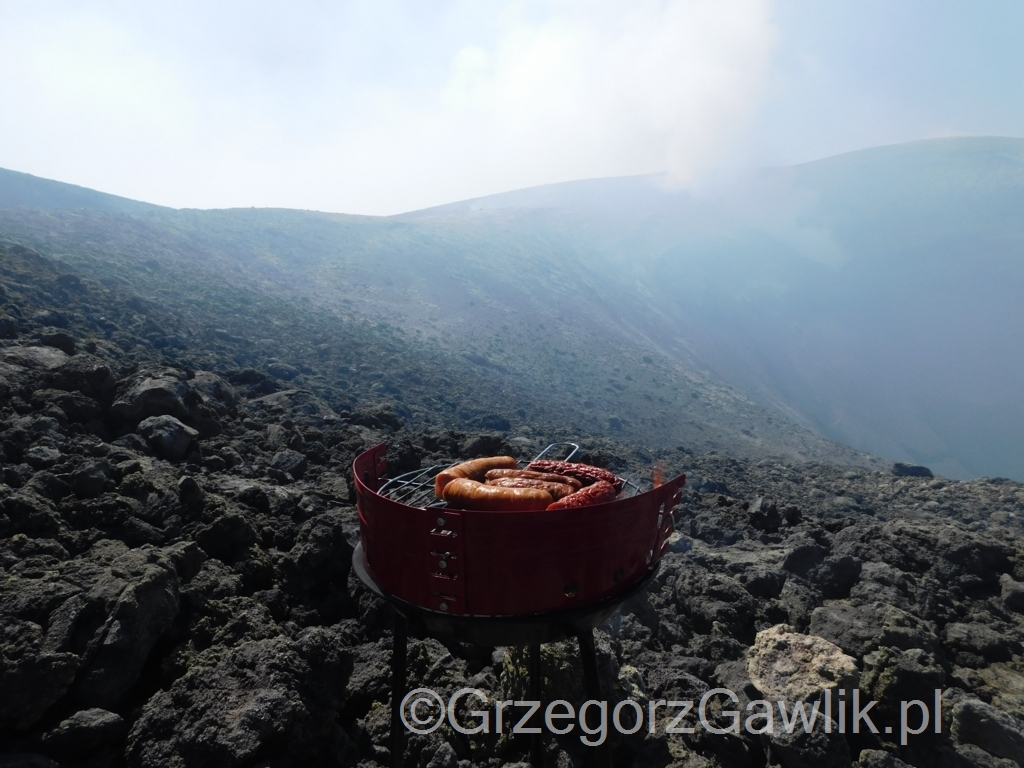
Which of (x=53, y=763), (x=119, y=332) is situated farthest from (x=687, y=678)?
(x=119, y=332)

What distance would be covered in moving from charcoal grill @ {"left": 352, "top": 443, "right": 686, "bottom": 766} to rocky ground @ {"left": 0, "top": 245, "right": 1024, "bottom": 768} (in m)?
A: 1.36

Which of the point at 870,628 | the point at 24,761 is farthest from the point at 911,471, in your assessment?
the point at 24,761

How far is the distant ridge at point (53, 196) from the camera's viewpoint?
113 ft

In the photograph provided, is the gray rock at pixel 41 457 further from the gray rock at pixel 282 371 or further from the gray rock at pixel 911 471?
the gray rock at pixel 911 471

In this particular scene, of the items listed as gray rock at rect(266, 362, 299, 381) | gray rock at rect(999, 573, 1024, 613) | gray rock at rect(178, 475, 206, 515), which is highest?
gray rock at rect(178, 475, 206, 515)

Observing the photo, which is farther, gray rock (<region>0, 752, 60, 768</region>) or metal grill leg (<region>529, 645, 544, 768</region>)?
metal grill leg (<region>529, 645, 544, 768</region>)

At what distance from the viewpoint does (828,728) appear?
11.3ft

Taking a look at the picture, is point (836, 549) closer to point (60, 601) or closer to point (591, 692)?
point (591, 692)

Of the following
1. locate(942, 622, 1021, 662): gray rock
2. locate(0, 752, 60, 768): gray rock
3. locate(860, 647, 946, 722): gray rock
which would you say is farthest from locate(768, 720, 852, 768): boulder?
locate(0, 752, 60, 768): gray rock

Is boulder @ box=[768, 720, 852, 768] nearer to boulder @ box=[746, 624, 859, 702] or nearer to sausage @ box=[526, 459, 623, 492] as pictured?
boulder @ box=[746, 624, 859, 702]

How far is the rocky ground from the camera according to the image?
289cm

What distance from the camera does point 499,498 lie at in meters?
2.28

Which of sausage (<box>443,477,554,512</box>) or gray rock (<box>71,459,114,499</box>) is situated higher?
sausage (<box>443,477,554,512</box>)

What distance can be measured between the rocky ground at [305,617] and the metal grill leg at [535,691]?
0.08 metres
